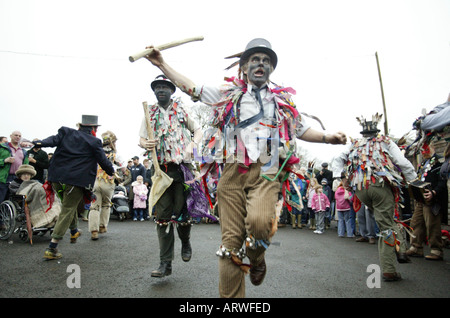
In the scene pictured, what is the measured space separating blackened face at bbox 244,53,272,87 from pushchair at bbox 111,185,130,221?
899cm

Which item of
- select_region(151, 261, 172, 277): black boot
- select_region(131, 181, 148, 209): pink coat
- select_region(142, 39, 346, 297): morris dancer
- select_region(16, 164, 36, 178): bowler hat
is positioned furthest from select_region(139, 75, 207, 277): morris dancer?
select_region(131, 181, 148, 209): pink coat

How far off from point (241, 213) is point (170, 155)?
1.70m

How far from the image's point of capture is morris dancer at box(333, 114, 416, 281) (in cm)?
397

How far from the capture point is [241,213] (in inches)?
99.7

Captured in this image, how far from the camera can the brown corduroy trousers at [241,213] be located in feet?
7.61

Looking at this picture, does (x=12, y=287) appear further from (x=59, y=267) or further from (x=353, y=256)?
(x=353, y=256)

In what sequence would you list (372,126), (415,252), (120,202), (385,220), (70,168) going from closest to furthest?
(385,220), (372,126), (70,168), (415,252), (120,202)

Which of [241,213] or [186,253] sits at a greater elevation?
[241,213]

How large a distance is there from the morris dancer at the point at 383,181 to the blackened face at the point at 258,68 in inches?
90.9

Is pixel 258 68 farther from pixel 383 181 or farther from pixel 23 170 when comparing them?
pixel 23 170

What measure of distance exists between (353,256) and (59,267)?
465 cm

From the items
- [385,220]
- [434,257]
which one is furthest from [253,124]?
[434,257]

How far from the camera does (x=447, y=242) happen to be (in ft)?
22.5
